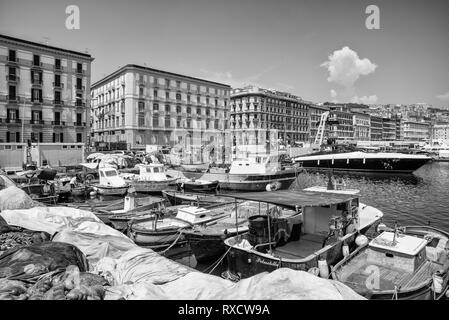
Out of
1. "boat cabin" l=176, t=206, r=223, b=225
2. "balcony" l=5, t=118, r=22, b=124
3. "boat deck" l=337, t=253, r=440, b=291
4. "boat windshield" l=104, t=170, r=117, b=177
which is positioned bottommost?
"boat deck" l=337, t=253, r=440, b=291

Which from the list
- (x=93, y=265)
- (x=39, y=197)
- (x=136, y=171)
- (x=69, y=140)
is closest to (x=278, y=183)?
(x=136, y=171)

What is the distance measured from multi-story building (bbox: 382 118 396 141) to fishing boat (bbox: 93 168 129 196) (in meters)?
171

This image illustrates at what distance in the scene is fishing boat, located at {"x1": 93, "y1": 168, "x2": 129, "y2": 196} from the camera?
2859 cm

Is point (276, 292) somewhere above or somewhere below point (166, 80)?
below

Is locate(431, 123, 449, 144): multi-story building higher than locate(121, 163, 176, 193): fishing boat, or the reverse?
locate(431, 123, 449, 144): multi-story building

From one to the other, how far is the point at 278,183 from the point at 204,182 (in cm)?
858

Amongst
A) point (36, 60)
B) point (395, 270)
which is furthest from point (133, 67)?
point (395, 270)

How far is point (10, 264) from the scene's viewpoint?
22.3 ft

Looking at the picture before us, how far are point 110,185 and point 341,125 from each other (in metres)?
124

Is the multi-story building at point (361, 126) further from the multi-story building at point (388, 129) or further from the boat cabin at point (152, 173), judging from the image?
the boat cabin at point (152, 173)

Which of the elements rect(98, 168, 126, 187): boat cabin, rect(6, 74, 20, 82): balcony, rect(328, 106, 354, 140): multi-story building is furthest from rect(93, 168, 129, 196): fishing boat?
rect(328, 106, 354, 140): multi-story building

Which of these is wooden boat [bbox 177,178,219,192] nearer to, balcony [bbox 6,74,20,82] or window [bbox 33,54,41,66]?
balcony [bbox 6,74,20,82]
